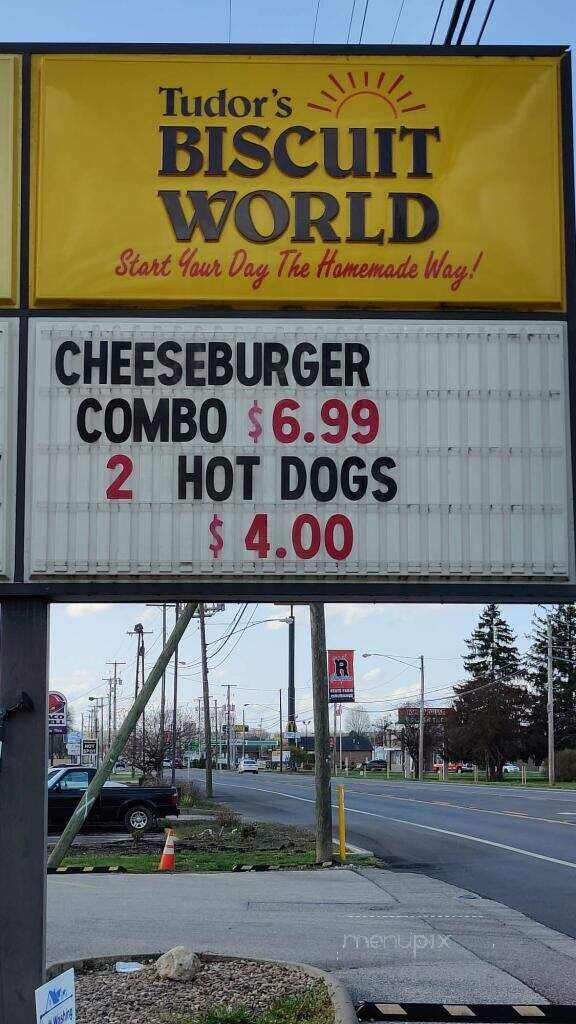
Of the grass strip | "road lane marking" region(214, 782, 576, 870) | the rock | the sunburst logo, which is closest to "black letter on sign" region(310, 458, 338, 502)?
the sunburst logo

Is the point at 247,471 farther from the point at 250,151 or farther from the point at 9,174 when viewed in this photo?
the point at 9,174

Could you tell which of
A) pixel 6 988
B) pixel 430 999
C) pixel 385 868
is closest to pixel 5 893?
pixel 6 988

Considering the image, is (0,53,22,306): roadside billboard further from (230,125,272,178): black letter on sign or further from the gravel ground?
the gravel ground

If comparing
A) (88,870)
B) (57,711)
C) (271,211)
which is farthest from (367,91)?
(57,711)

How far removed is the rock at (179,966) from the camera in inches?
346

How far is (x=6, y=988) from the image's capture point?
22.9 feet

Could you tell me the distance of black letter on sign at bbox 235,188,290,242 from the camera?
775cm

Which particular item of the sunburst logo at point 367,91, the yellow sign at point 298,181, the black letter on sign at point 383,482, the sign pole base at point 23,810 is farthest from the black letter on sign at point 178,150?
the sign pole base at point 23,810

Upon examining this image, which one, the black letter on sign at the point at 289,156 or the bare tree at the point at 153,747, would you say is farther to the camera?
the bare tree at the point at 153,747

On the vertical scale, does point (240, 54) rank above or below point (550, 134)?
above

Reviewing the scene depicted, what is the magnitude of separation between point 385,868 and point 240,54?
1407 centimetres

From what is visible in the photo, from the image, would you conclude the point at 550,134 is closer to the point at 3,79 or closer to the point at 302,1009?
the point at 3,79

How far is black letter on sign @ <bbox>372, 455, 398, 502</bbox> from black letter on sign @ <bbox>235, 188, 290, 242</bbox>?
5.42 ft

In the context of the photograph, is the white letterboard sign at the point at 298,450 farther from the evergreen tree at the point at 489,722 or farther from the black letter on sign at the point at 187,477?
the evergreen tree at the point at 489,722
